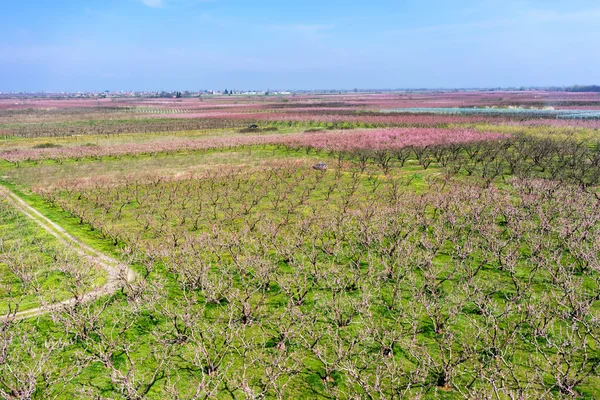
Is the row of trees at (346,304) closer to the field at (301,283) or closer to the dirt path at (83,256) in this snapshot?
the field at (301,283)

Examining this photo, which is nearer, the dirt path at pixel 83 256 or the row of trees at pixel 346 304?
the row of trees at pixel 346 304

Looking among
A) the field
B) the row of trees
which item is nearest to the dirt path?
the field

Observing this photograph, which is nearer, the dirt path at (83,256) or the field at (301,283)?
the field at (301,283)

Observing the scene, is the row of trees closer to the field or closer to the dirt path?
the field

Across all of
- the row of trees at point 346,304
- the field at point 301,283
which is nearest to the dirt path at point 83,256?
the field at point 301,283

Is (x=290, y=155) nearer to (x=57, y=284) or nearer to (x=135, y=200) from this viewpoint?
(x=135, y=200)

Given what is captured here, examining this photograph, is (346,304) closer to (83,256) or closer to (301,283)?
(301,283)

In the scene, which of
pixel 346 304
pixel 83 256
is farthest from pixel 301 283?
pixel 83 256
